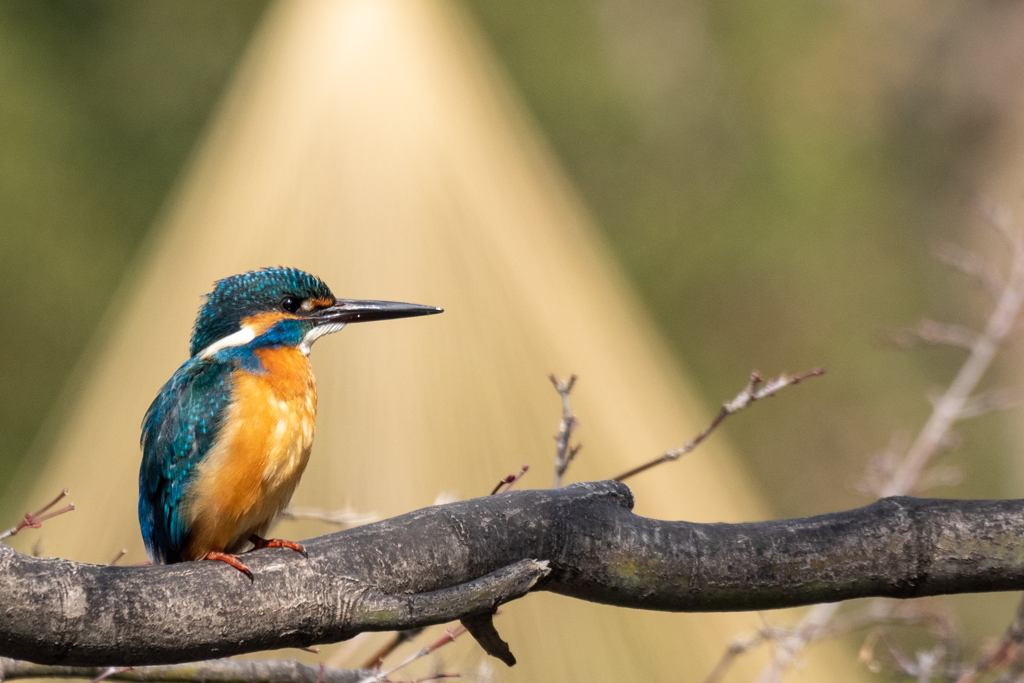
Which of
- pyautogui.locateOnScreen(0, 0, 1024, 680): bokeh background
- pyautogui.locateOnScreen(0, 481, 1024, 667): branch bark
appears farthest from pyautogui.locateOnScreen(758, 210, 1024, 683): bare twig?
pyautogui.locateOnScreen(0, 0, 1024, 680): bokeh background

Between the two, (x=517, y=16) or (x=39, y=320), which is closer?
(x=39, y=320)

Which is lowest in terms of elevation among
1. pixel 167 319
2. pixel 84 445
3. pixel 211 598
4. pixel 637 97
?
pixel 211 598

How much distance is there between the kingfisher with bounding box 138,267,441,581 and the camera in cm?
118

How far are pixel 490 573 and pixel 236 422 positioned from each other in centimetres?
43

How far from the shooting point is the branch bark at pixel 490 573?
81 centimetres

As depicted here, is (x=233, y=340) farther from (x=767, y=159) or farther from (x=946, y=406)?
(x=767, y=159)

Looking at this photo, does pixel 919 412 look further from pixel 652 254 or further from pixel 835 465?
pixel 652 254

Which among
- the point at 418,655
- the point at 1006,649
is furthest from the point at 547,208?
the point at 418,655

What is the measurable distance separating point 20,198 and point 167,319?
95 centimetres

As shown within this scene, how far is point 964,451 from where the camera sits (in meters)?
4.71

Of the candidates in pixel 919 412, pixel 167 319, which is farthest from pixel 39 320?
pixel 919 412

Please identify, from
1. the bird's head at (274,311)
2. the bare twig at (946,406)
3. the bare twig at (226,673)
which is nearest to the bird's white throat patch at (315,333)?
the bird's head at (274,311)

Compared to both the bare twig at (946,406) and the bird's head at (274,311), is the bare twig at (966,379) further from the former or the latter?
the bird's head at (274,311)

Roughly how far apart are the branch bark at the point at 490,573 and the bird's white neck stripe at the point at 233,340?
0.45 metres
